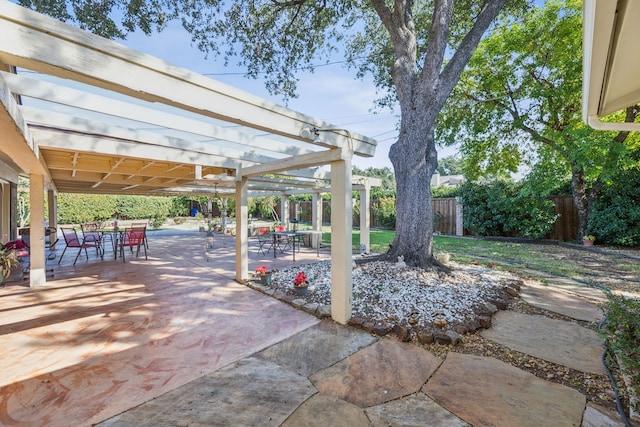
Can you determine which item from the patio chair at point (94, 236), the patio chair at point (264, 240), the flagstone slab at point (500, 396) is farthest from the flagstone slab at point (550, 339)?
the patio chair at point (94, 236)

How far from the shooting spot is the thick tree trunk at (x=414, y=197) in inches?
193

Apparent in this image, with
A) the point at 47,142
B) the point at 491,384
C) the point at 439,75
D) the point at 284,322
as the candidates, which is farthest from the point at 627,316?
the point at 47,142

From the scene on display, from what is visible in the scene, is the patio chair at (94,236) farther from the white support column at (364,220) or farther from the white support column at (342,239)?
the white support column at (364,220)

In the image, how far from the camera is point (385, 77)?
7379mm

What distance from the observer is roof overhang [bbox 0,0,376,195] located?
5.05 ft

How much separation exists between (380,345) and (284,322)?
1.22 meters

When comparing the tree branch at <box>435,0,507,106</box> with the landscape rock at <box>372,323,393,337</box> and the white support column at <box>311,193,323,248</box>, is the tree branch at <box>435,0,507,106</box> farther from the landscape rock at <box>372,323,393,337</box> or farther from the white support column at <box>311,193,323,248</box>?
the white support column at <box>311,193,323,248</box>

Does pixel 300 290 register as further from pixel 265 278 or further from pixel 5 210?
pixel 5 210

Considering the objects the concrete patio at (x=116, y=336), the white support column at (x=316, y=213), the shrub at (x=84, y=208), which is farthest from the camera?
the shrub at (x=84, y=208)

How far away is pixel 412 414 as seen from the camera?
1900 mm

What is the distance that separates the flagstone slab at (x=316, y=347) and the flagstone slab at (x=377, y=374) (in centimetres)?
10

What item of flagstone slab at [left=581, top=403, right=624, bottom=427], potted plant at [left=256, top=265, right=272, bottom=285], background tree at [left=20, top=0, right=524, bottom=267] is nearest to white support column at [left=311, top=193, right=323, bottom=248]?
background tree at [left=20, top=0, right=524, bottom=267]

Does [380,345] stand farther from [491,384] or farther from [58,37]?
[58,37]

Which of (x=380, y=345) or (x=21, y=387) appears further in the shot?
(x=380, y=345)
